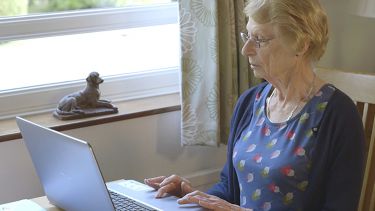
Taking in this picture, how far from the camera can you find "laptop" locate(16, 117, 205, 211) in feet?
3.85

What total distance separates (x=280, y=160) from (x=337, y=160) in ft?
0.47

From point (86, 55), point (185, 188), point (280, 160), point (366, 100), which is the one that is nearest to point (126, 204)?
point (185, 188)

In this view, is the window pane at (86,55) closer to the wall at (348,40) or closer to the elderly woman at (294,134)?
Answer: the wall at (348,40)

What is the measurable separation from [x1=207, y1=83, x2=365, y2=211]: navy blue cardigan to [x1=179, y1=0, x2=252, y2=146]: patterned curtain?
2.19 ft

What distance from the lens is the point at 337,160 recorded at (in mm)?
1415

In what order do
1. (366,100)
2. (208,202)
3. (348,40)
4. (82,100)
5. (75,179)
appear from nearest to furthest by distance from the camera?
1. (75,179)
2. (208,202)
3. (366,100)
4. (82,100)
5. (348,40)

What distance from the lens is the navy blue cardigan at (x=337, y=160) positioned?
4.62 feet

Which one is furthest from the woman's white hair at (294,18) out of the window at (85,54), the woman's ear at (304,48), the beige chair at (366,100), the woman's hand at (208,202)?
the window at (85,54)

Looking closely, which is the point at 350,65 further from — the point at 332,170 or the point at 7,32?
the point at 7,32

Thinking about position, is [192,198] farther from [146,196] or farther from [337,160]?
[337,160]

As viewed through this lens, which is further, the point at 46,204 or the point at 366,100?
the point at 366,100

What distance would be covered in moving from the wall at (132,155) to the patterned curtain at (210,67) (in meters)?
0.11

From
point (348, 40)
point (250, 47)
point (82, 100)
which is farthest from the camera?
point (348, 40)

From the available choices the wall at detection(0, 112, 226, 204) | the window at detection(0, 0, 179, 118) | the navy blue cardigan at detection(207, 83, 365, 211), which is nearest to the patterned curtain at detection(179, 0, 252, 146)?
the wall at detection(0, 112, 226, 204)
